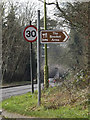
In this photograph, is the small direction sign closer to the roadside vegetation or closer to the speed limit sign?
the speed limit sign

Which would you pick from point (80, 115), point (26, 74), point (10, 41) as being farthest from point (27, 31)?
point (26, 74)

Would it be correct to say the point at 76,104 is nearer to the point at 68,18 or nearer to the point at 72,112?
the point at 72,112

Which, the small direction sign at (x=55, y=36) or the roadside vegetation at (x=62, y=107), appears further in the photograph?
the small direction sign at (x=55, y=36)

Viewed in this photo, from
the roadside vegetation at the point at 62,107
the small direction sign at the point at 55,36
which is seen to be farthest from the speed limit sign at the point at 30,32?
the roadside vegetation at the point at 62,107

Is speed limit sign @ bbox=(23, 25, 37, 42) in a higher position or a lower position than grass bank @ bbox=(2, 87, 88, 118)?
higher

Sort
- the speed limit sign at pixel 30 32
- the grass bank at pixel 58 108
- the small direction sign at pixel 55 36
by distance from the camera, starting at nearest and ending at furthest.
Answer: the grass bank at pixel 58 108, the small direction sign at pixel 55 36, the speed limit sign at pixel 30 32

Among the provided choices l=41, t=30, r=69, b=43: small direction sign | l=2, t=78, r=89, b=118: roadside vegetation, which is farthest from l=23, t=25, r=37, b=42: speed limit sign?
l=2, t=78, r=89, b=118: roadside vegetation

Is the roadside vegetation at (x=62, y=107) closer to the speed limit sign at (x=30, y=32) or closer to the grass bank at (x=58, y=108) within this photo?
the grass bank at (x=58, y=108)

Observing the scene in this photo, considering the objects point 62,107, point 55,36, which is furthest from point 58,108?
point 55,36

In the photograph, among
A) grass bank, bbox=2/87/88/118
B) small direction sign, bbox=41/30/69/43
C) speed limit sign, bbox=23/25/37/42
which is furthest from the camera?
speed limit sign, bbox=23/25/37/42

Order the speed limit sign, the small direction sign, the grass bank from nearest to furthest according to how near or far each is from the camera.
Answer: the grass bank → the small direction sign → the speed limit sign

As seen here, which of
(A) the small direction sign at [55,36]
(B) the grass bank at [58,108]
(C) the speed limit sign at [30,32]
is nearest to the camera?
(B) the grass bank at [58,108]

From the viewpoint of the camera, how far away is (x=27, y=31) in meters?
10.1

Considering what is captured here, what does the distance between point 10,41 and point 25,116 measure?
27334 millimetres
